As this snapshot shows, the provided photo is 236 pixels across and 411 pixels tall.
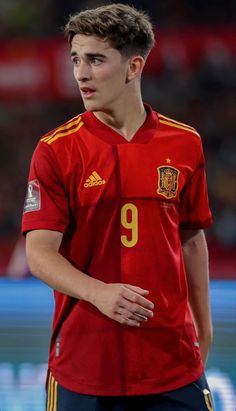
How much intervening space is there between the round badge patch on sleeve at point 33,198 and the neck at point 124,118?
0.32m

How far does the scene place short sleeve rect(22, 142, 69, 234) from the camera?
3.05 m

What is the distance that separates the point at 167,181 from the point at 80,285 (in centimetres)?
49

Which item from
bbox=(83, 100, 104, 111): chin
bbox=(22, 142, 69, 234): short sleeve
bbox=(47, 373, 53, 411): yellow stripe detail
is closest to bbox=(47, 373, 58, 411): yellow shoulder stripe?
bbox=(47, 373, 53, 411): yellow stripe detail

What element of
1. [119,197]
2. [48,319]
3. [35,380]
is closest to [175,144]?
[119,197]

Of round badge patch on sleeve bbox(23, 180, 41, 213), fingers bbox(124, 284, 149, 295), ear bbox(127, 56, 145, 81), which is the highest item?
ear bbox(127, 56, 145, 81)

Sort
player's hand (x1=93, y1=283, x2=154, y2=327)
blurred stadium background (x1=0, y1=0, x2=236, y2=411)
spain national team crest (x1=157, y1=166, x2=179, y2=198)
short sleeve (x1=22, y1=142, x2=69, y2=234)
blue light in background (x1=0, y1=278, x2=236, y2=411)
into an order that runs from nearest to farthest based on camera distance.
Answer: player's hand (x1=93, y1=283, x2=154, y2=327), short sleeve (x1=22, y1=142, x2=69, y2=234), spain national team crest (x1=157, y1=166, x2=179, y2=198), blue light in background (x1=0, y1=278, x2=236, y2=411), blurred stadium background (x1=0, y1=0, x2=236, y2=411)

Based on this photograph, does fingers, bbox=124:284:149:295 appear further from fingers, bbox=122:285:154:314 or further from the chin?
the chin

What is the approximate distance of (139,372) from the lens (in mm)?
3074

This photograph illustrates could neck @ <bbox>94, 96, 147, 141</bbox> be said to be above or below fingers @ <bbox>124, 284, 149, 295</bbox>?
above

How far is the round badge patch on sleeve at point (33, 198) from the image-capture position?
309 cm

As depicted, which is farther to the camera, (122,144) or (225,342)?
(225,342)

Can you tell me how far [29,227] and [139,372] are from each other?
1.82ft

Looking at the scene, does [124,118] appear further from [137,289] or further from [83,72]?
[137,289]

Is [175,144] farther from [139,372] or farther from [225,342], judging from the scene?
[225,342]
